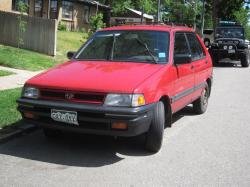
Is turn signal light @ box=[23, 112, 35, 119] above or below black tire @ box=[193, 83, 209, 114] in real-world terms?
above

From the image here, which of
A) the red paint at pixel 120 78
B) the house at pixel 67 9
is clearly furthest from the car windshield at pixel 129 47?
the house at pixel 67 9

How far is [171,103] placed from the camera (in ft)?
21.4

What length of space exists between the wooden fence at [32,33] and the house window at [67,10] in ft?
67.6

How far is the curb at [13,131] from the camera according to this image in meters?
6.44

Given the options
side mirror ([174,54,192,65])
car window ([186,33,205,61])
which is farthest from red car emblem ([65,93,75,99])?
car window ([186,33,205,61])

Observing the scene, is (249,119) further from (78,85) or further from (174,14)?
(174,14)

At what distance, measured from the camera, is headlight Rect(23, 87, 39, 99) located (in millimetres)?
5785

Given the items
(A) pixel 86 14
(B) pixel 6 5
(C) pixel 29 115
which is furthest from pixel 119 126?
(A) pixel 86 14

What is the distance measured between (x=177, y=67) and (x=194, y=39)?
1850mm

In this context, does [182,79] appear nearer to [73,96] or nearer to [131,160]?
[131,160]

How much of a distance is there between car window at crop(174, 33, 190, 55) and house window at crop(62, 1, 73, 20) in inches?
1320

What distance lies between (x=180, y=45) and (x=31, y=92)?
8.91 feet

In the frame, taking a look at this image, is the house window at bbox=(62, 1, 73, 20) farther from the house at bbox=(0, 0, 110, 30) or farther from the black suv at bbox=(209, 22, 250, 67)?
the black suv at bbox=(209, 22, 250, 67)

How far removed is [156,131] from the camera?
5.80 m
